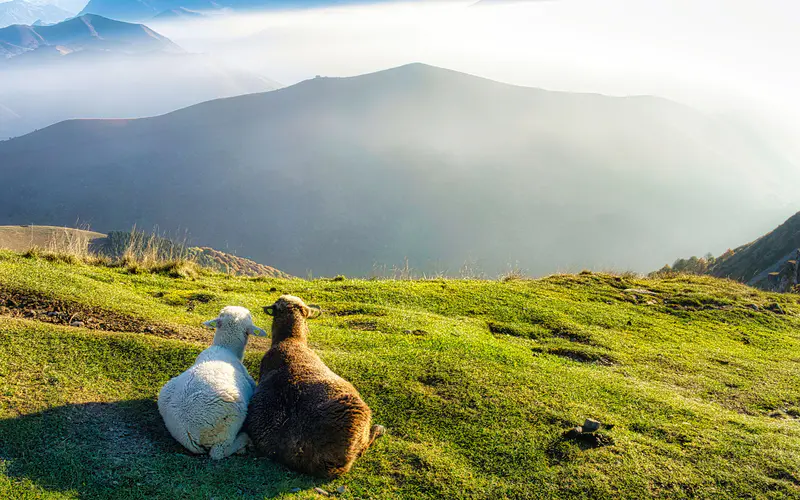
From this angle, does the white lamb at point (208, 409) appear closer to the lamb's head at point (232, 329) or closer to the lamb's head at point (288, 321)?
the lamb's head at point (232, 329)

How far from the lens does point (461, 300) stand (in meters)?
14.4

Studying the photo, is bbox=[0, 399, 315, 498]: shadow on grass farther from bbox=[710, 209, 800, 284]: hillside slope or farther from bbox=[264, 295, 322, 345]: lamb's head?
bbox=[710, 209, 800, 284]: hillside slope

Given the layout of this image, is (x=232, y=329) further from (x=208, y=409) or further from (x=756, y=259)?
(x=756, y=259)

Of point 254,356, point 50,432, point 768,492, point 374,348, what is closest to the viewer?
point 50,432

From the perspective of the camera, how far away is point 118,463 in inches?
218

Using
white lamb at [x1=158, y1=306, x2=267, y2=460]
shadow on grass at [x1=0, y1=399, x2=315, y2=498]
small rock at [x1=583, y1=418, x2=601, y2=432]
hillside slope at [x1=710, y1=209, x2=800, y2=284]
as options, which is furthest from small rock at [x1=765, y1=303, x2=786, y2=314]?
hillside slope at [x1=710, y1=209, x2=800, y2=284]

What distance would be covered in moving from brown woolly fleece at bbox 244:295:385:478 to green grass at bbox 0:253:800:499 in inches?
7.3

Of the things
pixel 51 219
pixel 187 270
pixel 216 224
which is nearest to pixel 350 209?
pixel 216 224

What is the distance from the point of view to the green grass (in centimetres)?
563

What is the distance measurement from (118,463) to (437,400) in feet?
13.3

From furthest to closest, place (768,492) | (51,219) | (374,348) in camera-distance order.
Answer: (51,219)
(374,348)
(768,492)

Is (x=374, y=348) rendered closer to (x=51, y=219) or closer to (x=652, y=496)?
(x=652, y=496)

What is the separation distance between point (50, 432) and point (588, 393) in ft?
24.5

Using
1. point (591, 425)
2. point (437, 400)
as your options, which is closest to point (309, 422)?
point (437, 400)
